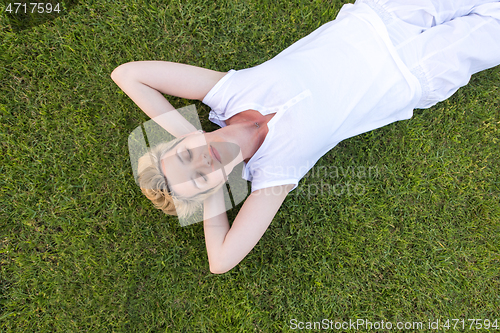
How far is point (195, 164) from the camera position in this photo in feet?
6.39

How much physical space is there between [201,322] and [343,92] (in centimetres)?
248

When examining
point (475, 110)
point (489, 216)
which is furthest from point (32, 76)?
point (489, 216)

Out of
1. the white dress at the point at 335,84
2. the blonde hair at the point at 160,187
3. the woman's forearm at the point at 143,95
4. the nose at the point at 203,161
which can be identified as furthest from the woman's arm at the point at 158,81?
the nose at the point at 203,161

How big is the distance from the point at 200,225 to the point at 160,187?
35.2 inches

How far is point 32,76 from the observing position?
2.77 meters

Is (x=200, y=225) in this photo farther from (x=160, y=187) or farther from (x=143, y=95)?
(x=143, y=95)

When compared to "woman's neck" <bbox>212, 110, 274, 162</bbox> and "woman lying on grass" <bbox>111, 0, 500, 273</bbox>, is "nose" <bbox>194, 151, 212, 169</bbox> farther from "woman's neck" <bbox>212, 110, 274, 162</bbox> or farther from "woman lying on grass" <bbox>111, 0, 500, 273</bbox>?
"woman's neck" <bbox>212, 110, 274, 162</bbox>

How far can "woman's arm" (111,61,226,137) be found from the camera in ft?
7.03

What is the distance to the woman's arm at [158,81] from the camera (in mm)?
2143

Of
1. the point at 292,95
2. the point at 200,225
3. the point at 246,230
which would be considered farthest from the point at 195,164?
the point at 200,225

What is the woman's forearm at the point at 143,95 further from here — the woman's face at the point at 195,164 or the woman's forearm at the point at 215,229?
the woman's forearm at the point at 215,229

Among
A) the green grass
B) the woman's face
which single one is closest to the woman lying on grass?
the woman's face

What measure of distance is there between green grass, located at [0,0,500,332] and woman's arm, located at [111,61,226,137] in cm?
66

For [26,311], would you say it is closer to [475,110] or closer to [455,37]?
[455,37]
